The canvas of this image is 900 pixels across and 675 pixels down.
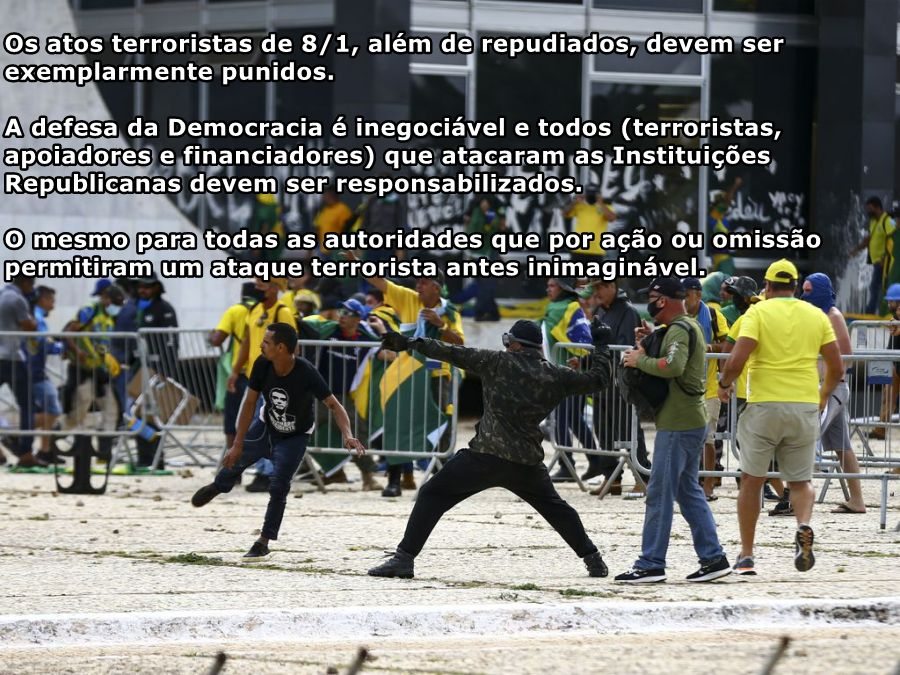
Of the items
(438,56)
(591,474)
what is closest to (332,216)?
(438,56)

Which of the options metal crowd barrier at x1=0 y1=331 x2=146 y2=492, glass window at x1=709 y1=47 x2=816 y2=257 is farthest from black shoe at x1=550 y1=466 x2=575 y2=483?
glass window at x1=709 y1=47 x2=816 y2=257

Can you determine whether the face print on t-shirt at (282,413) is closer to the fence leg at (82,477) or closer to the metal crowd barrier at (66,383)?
the fence leg at (82,477)

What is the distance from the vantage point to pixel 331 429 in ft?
52.5

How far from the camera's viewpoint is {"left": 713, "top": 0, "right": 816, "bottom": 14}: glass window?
1003 inches

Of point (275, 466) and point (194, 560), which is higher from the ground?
point (275, 466)

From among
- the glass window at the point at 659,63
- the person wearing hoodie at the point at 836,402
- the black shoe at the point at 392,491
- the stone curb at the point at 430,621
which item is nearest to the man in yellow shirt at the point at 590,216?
the glass window at the point at 659,63

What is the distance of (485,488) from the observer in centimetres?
1037

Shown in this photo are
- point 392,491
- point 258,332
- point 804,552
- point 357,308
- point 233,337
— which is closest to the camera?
point 804,552

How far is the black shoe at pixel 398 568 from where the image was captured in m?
10.4

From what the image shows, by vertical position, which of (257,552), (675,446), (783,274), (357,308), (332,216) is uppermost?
(332,216)

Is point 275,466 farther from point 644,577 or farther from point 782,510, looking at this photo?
point 782,510

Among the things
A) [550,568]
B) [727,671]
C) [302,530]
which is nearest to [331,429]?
[302,530]

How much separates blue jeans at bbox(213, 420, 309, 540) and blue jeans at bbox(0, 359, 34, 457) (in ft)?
21.0

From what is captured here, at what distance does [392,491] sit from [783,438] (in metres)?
5.65
